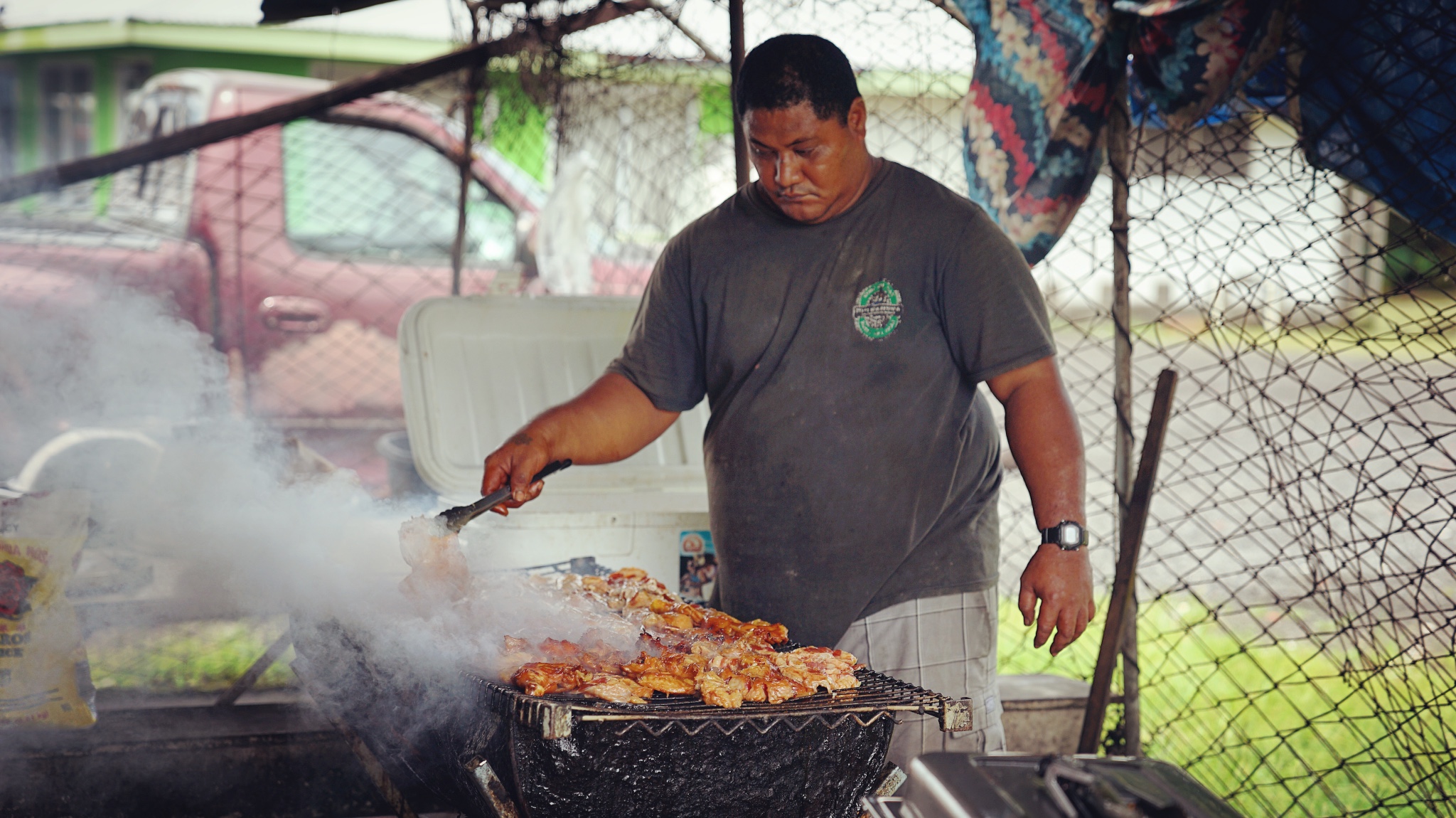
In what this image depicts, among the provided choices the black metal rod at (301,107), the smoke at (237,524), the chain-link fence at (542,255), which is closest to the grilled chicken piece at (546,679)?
the smoke at (237,524)

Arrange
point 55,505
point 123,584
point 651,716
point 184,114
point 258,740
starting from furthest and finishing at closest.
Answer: point 184,114 → point 123,584 → point 258,740 → point 55,505 → point 651,716

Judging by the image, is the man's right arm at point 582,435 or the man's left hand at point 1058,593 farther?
the man's right arm at point 582,435

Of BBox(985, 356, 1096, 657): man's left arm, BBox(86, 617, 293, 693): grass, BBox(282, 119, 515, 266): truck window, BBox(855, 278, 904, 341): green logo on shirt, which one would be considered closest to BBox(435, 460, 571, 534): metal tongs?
BBox(855, 278, 904, 341): green logo on shirt

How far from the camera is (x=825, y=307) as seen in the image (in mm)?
2715

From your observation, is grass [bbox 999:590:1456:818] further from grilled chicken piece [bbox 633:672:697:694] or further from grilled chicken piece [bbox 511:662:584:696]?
grilled chicken piece [bbox 511:662:584:696]

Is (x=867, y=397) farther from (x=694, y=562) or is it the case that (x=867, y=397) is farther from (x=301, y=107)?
(x=301, y=107)

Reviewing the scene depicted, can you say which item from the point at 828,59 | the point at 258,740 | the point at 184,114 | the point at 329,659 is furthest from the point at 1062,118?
the point at 184,114

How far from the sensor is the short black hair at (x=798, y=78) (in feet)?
8.54

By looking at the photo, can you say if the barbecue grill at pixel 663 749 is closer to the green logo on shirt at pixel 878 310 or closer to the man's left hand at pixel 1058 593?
the man's left hand at pixel 1058 593

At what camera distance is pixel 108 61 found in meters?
13.8

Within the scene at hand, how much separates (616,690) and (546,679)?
138 millimetres

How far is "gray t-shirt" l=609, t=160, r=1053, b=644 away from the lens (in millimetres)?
2660

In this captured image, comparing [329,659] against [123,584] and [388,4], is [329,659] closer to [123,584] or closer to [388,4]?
[123,584]

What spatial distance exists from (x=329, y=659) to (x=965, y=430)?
1.68 meters
